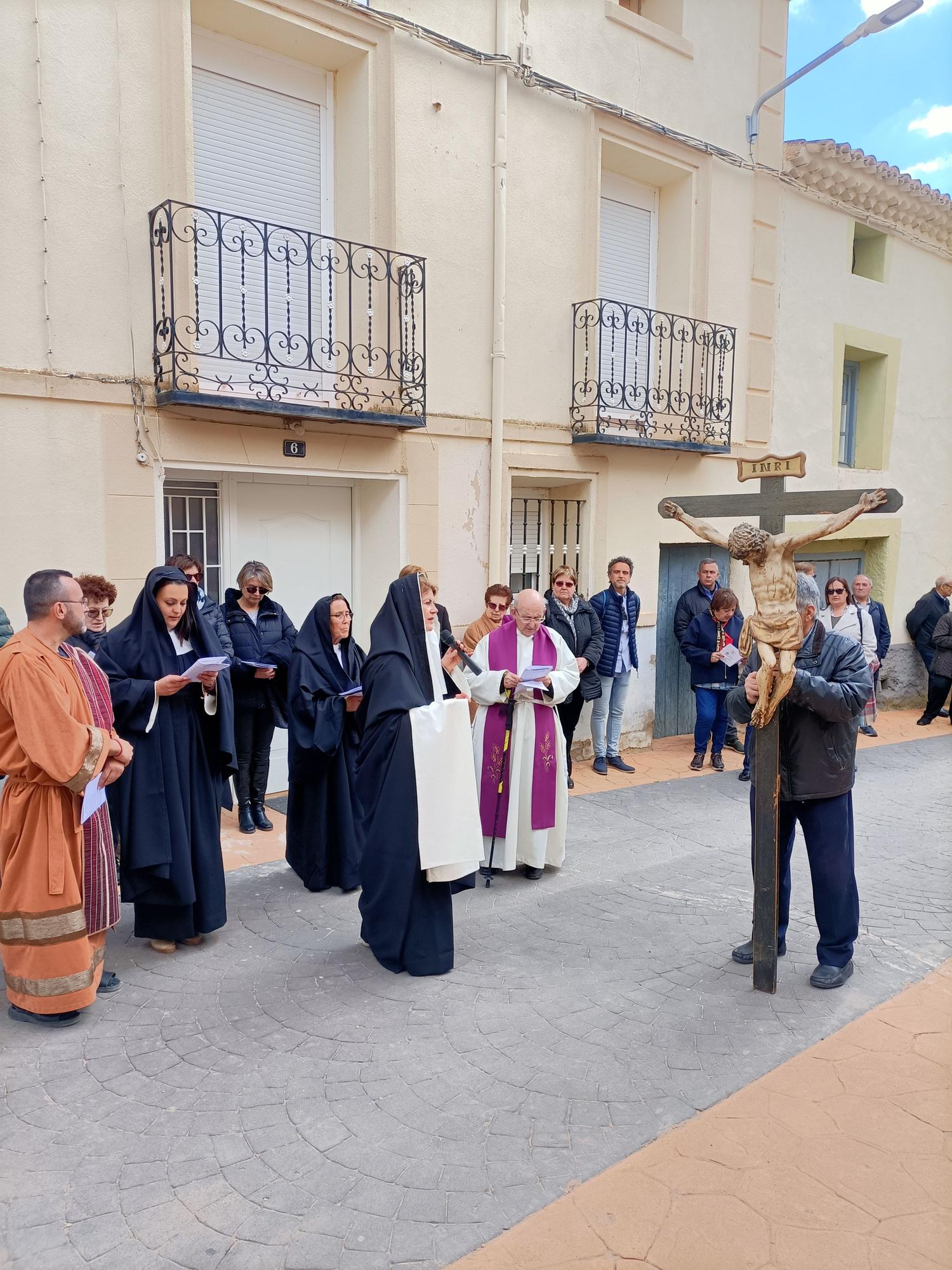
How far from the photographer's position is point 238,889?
19.0ft

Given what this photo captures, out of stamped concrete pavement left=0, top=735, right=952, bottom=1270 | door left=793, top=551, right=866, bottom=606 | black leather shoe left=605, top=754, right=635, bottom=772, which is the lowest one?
black leather shoe left=605, top=754, right=635, bottom=772

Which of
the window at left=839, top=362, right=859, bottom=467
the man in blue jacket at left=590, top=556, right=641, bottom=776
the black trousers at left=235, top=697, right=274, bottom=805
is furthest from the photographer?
the window at left=839, top=362, right=859, bottom=467

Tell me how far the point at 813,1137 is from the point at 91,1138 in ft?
8.42

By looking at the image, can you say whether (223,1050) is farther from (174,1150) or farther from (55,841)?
(55,841)

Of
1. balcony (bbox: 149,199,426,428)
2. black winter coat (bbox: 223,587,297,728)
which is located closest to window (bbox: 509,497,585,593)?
balcony (bbox: 149,199,426,428)

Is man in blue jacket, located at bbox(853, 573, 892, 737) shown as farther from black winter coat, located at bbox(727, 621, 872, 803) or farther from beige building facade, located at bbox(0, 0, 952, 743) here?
black winter coat, located at bbox(727, 621, 872, 803)

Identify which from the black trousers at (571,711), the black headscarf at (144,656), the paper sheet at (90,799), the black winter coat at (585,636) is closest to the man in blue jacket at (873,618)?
the black winter coat at (585,636)

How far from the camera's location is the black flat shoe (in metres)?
4.10

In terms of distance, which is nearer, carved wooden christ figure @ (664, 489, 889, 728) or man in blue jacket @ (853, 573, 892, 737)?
carved wooden christ figure @ (664, 489, 889, 728)

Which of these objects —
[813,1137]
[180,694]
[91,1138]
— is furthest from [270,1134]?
[180,694]

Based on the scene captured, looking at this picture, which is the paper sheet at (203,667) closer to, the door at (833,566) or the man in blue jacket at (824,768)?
the man in blue jacket at (824,768)

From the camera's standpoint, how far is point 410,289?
25.8 ft

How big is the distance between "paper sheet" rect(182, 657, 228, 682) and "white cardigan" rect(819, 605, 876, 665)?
24.2 ft

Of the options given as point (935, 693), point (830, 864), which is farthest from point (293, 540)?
point (935, 693)
